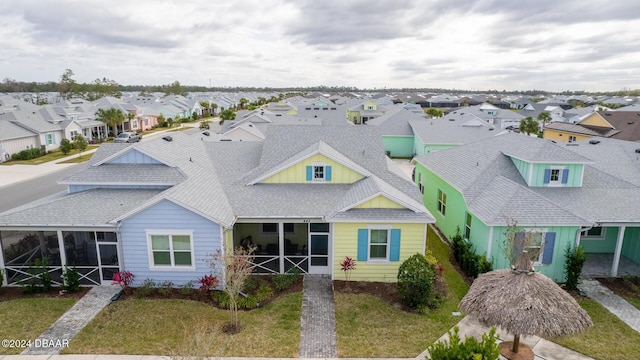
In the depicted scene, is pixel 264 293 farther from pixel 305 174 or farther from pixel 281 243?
pixel 305 174

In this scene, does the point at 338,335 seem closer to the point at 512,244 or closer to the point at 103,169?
the point at 512,244

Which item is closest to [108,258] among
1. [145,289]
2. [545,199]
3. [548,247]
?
[145,289]

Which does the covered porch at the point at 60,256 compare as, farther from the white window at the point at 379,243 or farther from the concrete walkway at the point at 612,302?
the concrete walkway at the point at 612,302

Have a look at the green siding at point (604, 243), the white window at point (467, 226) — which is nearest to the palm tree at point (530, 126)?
the green siding at point (604, 243)

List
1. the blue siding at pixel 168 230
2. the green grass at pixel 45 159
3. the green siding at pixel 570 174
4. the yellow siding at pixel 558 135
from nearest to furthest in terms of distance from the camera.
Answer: the blue siding at pixel 168 230, the green siding at pixel 570 174, the green grass at pixel 45 159, the yellow siding at pixel 558 135

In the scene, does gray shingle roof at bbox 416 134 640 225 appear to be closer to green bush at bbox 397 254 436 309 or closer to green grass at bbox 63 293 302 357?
green bush at bbox 397 254 436 309

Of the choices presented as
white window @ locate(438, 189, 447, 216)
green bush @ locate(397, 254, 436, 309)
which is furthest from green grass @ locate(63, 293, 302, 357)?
white window @ locate(438, 189, 447, 216)
